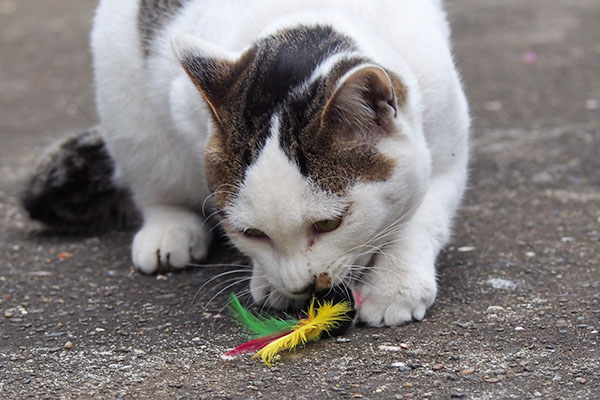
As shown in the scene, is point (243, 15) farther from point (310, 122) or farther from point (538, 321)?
point (538, 321)

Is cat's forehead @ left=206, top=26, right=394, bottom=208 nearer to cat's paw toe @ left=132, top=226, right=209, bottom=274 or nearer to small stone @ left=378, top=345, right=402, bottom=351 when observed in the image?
small stone @ left=378, top=345, right=402, bottom=351

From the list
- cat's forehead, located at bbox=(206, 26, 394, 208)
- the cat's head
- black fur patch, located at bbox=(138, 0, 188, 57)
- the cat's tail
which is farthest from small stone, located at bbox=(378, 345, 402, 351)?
the cat's tail

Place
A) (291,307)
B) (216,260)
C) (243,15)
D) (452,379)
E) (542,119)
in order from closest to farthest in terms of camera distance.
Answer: (452,379), (291,307), (243,15), (216,260), (542,119)

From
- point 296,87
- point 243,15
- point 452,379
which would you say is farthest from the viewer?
point 243,15

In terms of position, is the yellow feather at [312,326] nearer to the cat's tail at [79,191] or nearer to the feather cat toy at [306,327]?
the feather cat toy at [306,327]

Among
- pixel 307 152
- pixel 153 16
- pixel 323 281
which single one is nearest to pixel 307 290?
pixel 323 281

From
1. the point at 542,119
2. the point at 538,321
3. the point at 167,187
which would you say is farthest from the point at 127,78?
the point at 542,119
